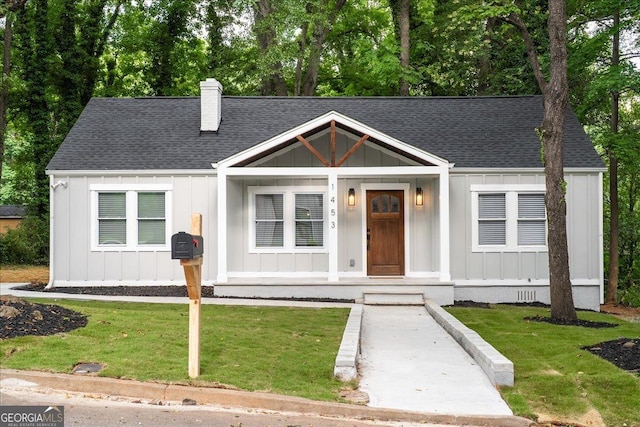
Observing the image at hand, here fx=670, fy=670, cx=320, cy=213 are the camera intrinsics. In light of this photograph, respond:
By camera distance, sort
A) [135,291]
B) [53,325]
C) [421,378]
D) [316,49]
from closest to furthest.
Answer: [421,378]
[53,325]
[135,291]
[316,49]

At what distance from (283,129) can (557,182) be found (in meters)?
8.13

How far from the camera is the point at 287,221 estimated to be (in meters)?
17.1

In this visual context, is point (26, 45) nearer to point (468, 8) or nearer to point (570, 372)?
point (468, 8)

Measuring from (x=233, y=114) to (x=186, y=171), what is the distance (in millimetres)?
3065

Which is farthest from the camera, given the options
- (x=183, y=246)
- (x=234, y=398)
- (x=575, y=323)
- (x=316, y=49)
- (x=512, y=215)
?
(x=316, y=49)

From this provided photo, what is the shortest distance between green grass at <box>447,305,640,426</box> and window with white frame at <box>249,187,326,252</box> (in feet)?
19.8

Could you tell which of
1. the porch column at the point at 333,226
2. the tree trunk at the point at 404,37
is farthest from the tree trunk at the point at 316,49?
the porch column at the point at 333,226

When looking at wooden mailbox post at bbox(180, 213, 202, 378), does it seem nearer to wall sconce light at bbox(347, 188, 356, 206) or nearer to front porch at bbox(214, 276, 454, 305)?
front porch at bbox(214, 276, 454, 305)

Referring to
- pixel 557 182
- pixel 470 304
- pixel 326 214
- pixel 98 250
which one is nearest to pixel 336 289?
pixel 326 214

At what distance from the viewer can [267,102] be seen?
64.8 ft

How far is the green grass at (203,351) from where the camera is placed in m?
7.24

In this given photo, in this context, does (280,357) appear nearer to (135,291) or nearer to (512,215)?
(135,291)

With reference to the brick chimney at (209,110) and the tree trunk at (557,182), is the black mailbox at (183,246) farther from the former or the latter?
the brick chimney at (209,110)

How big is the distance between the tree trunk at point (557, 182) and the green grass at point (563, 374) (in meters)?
0.89
